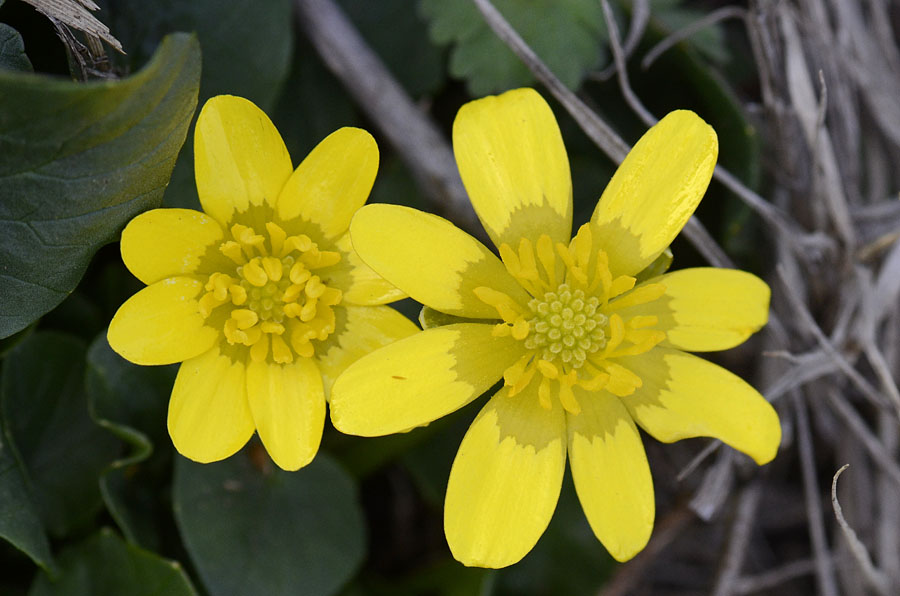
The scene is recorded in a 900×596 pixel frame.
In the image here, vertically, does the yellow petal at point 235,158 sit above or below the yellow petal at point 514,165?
above

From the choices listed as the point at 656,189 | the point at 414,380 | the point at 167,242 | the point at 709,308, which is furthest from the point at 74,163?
the point at 709,308

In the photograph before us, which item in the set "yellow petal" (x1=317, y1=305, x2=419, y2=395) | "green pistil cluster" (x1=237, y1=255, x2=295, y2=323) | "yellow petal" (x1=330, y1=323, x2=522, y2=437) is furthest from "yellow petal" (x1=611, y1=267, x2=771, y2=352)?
"green pistil cluster" (x1=237, y1=255, x2=295, y2=323)

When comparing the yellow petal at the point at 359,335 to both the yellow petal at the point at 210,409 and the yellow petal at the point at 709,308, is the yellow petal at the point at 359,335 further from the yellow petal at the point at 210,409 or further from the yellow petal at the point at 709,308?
the yellow petal at the point at 709,308

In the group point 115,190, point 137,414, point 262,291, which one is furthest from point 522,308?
point 137,414

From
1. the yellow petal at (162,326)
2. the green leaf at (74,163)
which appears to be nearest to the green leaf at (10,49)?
the green leaf at (74,163)

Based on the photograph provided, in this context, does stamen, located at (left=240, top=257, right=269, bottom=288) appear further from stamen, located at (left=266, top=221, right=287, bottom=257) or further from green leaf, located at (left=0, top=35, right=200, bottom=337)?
green leaf, located at (left=0, top=35, right=200, bottom=337)

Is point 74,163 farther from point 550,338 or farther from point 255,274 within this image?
point 550,338
